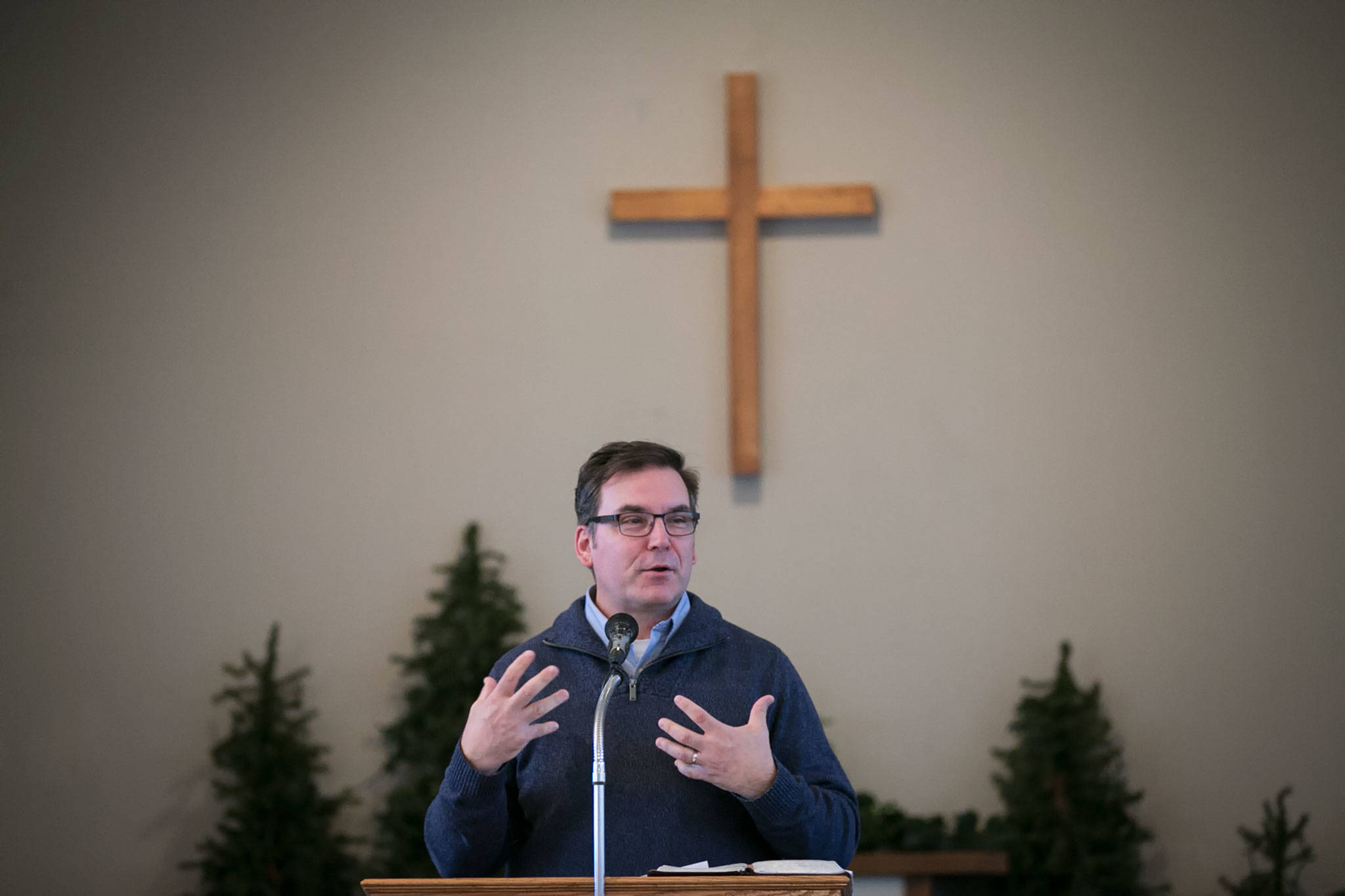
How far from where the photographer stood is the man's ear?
259 cm

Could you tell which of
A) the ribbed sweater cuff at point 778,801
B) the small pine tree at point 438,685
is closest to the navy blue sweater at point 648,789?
the ribbed sweater cuff at point 778,801

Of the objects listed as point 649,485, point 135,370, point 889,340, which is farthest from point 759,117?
point 649,485

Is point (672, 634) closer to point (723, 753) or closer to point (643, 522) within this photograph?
point (643, 522)

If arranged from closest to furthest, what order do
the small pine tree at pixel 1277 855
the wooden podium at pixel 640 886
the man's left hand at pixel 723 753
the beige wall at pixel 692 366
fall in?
the wooden podium at pixel 640 886, the man's left hand at pixel 723 753, the small pine tree at pixel 1277 855, the beige wall at pixel 692 366

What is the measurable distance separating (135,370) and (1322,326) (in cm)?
404

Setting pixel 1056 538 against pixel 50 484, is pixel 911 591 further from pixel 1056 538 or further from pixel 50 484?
pixel 50 484

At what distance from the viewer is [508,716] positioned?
85.4 inches

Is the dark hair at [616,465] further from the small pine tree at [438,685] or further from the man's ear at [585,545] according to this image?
the small pine tree at [438,685]

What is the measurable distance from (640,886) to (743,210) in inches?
126

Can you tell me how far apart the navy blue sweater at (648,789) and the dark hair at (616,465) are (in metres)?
0.23

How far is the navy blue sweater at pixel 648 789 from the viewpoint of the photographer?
2.30 meters

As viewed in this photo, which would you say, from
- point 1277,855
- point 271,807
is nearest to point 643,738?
point 271,807

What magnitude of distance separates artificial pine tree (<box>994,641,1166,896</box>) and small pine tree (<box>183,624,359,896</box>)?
2114 millimetres

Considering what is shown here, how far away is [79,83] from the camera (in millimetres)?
4965
